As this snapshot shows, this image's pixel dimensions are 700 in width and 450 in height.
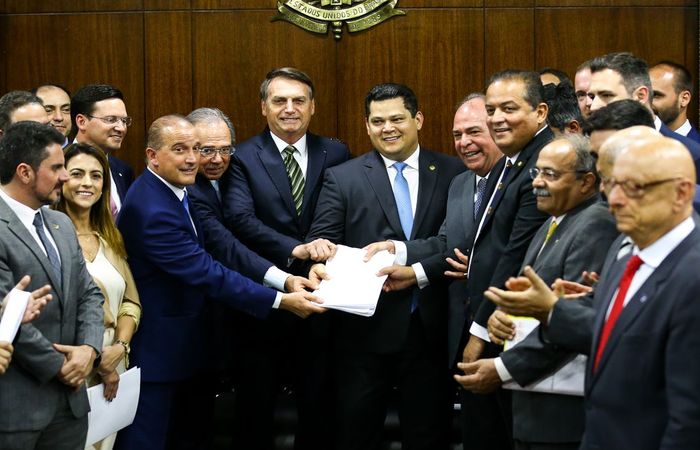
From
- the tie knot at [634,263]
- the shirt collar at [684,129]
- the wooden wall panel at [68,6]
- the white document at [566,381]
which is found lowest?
the white document at [566,381]

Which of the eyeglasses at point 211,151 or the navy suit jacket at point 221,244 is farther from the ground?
the eyeglasses at point 211,151

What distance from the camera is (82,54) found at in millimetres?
6520

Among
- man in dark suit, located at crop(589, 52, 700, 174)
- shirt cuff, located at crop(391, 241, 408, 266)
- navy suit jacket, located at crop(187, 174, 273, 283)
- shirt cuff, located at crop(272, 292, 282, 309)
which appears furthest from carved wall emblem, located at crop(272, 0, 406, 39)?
man in dark suit, located at crop(589, 52, 700, 174)

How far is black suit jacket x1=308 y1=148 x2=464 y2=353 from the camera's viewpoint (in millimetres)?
4824

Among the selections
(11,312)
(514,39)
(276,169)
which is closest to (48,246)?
(11,312)

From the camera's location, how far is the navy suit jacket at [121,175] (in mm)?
5277

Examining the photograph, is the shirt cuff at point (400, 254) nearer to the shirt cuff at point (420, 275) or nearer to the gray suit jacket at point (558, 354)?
the shirt cuff at point (420, 275)

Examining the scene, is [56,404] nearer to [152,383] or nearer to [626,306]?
[152,383]

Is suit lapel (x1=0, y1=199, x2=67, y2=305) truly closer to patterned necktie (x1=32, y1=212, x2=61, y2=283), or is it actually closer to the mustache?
patterned necktie (x1=32, y1=212, x2=61, y2=283)

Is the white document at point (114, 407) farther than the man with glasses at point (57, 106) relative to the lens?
No

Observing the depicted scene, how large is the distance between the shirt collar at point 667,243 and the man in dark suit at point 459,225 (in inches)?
71.6

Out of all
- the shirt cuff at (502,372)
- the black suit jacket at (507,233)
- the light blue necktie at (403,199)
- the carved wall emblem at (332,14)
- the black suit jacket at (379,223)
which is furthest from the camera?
the carved wall emblem at (332,14)

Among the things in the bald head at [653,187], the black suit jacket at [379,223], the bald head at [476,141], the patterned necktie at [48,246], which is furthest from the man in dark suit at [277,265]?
the bald head at [653,187]

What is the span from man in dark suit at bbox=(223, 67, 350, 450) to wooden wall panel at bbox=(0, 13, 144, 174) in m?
1.53
